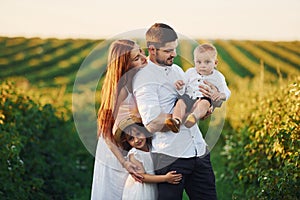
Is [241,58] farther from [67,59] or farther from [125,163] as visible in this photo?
[125,163]

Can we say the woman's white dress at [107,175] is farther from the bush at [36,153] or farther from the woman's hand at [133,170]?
the bush at [36,153]

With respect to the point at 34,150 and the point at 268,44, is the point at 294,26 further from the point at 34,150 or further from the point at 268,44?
the point at 34,150

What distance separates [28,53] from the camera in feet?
76.0

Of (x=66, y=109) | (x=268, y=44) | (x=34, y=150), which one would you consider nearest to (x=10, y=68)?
(x=268, y=44)

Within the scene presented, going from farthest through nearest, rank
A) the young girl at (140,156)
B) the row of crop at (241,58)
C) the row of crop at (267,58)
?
1. the row of crop at (241,58)
2. the row of crop at (267,58)
3. the young girl at (140,156)

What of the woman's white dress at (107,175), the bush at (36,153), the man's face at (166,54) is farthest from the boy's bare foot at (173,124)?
the bush at (36,153)

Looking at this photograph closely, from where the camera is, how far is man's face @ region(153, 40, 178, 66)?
3727mm

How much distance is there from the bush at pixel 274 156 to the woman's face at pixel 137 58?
1391 mm

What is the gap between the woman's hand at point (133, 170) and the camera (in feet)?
12.7

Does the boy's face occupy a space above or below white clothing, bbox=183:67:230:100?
above

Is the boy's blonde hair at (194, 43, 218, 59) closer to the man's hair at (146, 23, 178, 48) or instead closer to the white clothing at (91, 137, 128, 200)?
the man's hair at (146, 23, 178, 48)

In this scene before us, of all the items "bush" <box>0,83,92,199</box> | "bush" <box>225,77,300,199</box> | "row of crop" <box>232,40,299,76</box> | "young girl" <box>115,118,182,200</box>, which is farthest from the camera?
"row of crop" <box>232,40,299,76</box>

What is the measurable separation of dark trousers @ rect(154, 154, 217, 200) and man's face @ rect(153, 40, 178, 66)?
53 cm

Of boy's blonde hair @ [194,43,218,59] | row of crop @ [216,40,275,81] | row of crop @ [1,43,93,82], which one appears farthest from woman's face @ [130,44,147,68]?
row of crop @ [1,43,93,82]
